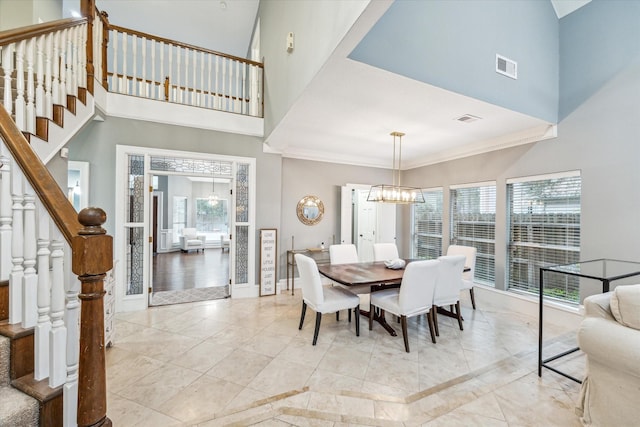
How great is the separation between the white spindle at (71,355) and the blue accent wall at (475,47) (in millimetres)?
2331

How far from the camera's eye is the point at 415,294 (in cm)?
297

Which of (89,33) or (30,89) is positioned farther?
(89,33)

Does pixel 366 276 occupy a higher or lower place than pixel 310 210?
lower

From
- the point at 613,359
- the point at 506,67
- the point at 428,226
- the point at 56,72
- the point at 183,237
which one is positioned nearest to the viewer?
the point at 613,359

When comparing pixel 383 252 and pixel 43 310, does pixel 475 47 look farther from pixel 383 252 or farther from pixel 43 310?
pixel 43 310

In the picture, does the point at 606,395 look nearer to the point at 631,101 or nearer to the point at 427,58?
the point at 427,58

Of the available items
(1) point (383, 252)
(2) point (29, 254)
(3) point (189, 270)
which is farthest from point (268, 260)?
(2) point (29, 254)

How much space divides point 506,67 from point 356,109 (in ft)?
5.91

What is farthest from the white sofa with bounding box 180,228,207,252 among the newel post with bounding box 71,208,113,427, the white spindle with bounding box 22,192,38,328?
the newel post with bounding box 71,208,113,427

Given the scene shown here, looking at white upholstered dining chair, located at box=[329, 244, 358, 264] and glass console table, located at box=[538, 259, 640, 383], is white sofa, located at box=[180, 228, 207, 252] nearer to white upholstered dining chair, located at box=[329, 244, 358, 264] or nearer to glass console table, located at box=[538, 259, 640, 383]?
white upholstered dining chair, located at box=[329, 244, 358, 264]

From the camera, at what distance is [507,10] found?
3217mm

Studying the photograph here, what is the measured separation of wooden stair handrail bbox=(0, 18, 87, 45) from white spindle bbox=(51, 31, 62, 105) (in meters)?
0.10

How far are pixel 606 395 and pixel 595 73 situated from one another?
3.72m

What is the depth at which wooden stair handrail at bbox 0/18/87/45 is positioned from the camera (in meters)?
2.21
